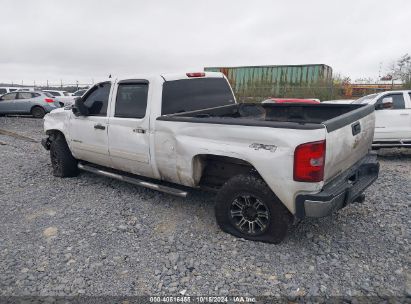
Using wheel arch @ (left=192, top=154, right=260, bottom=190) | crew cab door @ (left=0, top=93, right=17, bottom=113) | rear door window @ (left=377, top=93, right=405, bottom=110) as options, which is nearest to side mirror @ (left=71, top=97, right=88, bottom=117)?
wheel arch @ (left=192, top=154, right=260, bottom=190)

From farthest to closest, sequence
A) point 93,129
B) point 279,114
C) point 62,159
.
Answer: point 62,159 < point 279,114 < point 93,129

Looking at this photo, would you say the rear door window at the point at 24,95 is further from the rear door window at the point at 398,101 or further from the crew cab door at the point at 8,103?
the rear door window at the point at 398,101

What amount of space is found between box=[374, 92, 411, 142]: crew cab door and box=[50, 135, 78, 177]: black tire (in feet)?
21.4

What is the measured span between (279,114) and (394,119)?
3761 millimetres

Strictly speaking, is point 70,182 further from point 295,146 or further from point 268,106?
point 295,146

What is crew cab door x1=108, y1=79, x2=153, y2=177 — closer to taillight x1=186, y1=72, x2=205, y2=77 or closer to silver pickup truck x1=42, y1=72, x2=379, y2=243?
silver pickup truck x1=42, y1=72, x2=379, y2=243

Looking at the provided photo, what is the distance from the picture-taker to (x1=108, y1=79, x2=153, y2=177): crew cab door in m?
4.14

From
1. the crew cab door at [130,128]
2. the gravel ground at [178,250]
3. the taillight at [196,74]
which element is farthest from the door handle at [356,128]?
the crew cab door at [130,128]

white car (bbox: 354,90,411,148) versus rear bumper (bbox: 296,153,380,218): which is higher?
white car (bbox: 354,90,411,148)

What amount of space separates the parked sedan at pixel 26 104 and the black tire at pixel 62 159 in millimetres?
10912

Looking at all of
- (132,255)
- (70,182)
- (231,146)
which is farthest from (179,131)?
(70,182)

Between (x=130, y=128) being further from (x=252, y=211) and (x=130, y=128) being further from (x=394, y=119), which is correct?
(x=394, y=119)

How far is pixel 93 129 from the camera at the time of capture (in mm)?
4871

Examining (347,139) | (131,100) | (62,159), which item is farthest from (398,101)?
(62,159)
